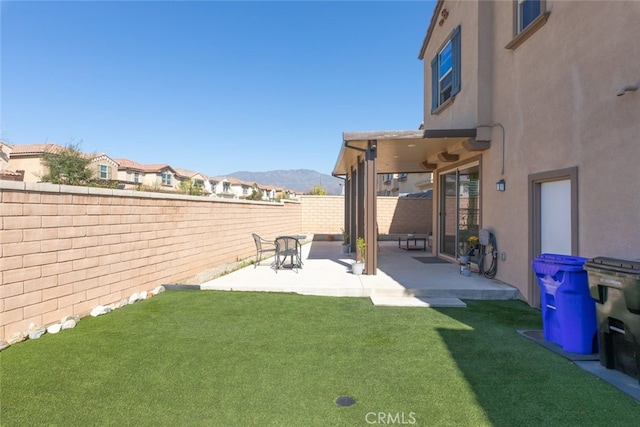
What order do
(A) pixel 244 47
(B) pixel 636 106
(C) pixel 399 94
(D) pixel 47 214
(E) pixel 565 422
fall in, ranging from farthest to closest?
(C) pixel 399 94
(A) pixel 244 47
(D) pixel 47 214
(B) pixel 636 106
(E) pixel 565 422

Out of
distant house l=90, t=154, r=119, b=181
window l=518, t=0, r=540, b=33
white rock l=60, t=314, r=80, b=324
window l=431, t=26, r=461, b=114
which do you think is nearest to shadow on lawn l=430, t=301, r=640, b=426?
A: white rock l=60, t=314, r=80, b=324

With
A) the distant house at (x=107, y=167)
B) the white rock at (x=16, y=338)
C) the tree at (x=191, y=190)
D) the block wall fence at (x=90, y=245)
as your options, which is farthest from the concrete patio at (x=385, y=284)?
the distant house at (x=107, y=167)

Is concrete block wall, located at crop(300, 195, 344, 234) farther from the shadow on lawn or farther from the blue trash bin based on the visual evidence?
the blue trash bin

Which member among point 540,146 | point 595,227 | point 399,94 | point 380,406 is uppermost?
point 399,94

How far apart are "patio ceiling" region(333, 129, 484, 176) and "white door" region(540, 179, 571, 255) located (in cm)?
217

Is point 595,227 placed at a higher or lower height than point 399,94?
lower

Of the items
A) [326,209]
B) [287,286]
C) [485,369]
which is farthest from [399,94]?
[485,369]

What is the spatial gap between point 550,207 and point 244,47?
46.6 ft

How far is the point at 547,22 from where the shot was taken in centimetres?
567

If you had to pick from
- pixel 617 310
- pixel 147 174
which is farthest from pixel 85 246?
pixel 147 174

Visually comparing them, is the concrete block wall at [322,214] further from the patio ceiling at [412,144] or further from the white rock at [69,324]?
the white rock at [69,324]

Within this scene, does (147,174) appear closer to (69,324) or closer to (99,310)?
(99,310)

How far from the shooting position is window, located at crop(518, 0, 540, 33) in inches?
241

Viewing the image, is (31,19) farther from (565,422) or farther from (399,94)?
(399,94)
